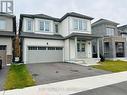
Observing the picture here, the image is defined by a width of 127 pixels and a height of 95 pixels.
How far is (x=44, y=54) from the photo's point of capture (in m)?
22.2

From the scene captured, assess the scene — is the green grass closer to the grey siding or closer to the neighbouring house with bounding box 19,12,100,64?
the neighbouring house with bounding box 19,12,100,64

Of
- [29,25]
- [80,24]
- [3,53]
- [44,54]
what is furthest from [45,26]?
[3,53]

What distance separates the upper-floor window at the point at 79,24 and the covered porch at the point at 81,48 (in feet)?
6.24

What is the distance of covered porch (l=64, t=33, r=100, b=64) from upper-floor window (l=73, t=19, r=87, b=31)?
74.9 inches

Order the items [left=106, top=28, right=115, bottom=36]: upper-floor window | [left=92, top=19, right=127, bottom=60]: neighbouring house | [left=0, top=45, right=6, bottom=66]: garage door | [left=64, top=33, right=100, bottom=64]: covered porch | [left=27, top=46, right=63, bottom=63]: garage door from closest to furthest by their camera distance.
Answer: [left=0, top=45, right=6, bottom=66]: garage door → [left=27, top=46, right=63, bottom=63]: garage door → [left=64, top=33, right=100, bottom=64]: covered porch → [left=92, top=19, right=127, bottom=60]: neighbouring house → [left=106, top=28, right=115, bottom=36]: upper-floor window

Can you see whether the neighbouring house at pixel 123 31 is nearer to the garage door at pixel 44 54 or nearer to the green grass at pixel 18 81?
the garage door at pixel 44 54

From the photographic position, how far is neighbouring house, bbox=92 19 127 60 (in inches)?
1058

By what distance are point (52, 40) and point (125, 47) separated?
14.6m

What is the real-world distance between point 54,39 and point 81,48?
4.55m

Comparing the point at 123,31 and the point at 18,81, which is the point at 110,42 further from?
the point at 18,81

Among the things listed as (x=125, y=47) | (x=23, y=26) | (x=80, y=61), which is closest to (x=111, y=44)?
(x=125, y=47)

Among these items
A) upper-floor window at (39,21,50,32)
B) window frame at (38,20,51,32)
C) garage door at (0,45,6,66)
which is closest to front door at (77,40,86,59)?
window frame at (38,20,51,32)

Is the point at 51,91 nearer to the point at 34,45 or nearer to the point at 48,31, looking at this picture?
the point at 34,45

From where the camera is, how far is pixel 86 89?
7.85 metres
